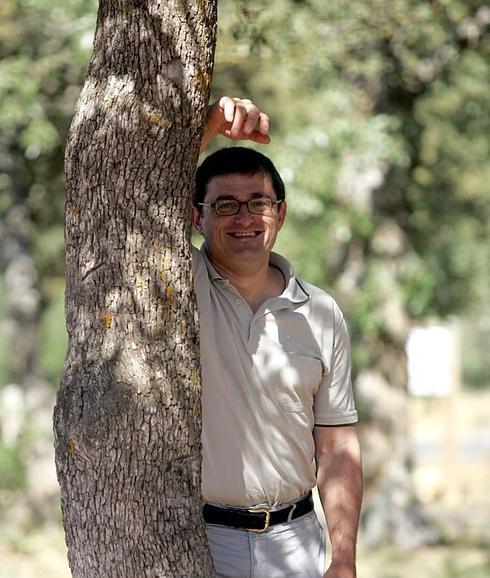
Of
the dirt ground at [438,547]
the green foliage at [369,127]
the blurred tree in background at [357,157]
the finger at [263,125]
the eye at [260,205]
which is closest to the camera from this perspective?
the finger at [263,125]

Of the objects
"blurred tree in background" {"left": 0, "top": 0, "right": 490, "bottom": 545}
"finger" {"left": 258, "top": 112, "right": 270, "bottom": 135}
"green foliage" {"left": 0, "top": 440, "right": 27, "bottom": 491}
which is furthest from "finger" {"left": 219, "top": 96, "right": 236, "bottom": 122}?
"green foliage" {"left": 0, "top": 440, "right": 27, "bottom": 491}

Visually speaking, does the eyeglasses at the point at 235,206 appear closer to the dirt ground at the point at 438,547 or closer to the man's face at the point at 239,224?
the man's face at the point at 239,224

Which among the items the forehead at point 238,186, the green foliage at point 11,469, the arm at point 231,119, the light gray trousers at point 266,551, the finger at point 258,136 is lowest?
the green foliage at point 11,469

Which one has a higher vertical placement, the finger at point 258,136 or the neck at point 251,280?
the finger at point 258,136

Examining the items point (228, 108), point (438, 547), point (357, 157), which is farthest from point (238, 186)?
point (438, 547)

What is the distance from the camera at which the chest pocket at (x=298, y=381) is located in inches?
145

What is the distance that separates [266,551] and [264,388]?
49cm

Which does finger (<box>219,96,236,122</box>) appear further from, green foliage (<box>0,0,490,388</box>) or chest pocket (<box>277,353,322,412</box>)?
green foliage (<box>0,0,490,388</box>)

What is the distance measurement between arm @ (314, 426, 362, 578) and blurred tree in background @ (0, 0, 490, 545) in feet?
11.2

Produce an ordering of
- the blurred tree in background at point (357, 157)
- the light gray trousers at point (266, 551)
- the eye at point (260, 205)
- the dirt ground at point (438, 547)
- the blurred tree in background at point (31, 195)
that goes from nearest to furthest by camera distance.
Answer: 1. the light gray trousers at point (266, 551)
2. the eye at point (260, 205)
3. the blurred tree in background at point (357, 157)
4. the blurred tree in background at point (31, 195)
5. the dirt ground at point (438, 547)

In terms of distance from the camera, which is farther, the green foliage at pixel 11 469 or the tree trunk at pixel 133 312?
the green foliage at pixel 11 469

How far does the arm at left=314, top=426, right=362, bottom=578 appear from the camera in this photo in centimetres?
369

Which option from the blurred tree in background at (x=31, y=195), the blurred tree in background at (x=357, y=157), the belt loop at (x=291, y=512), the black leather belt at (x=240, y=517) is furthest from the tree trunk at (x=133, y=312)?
the blurred tree in background at (x=31, y=195)

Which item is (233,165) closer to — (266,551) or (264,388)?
(264,388)
